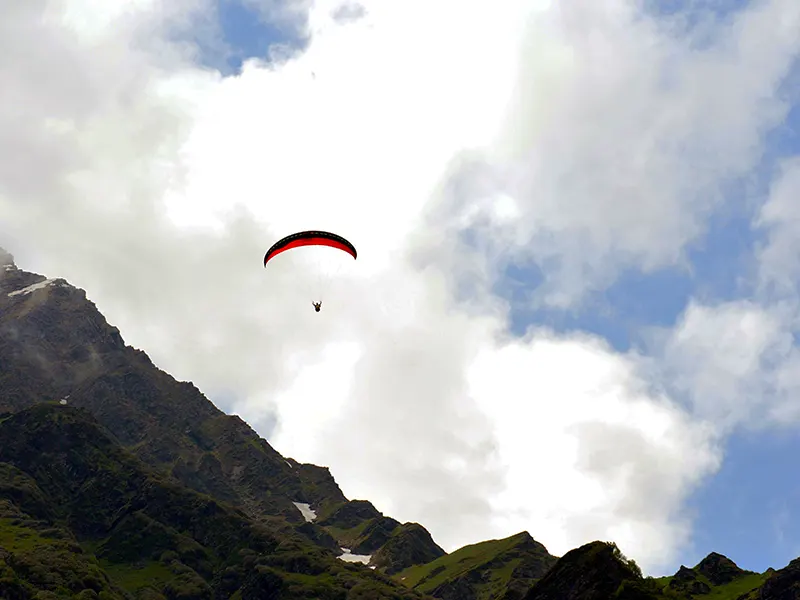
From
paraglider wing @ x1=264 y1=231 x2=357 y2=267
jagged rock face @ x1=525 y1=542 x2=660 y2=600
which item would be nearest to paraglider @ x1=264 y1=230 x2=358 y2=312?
paraglider wing @ x1=264 y1=231 x2=357 y2=267

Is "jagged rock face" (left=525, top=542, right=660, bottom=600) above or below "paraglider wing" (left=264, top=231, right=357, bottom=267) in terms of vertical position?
below

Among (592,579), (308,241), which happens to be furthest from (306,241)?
(592,579)

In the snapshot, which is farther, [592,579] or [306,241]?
[306,241]

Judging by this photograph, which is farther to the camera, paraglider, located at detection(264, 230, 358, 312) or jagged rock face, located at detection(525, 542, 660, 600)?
paraglider, located at detection(264, 230, 358, 312)

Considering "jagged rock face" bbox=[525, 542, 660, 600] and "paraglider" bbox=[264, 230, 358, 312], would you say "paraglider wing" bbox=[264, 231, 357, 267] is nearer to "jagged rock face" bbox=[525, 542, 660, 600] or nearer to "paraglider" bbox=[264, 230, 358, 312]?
"paraglider" bbox=[264, 230, 358, 312]

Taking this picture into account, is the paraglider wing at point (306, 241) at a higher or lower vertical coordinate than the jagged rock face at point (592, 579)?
higher

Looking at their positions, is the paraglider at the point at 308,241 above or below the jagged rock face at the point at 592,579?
above

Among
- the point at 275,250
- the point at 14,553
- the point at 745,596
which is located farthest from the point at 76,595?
the point at 745,596

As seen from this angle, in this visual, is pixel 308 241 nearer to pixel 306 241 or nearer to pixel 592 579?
pixel 306 241

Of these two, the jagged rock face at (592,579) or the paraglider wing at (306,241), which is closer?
the jagged rock face at (592,579)

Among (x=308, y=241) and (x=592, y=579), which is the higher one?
(x=308, y=241)

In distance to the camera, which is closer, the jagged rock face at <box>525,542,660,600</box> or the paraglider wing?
the jagged rock face at <box>525,542,660,600</box>

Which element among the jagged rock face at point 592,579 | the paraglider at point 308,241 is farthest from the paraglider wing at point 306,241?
the jagged rock face at point 592,579

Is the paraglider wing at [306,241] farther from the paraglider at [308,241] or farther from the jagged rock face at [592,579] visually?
the jagged rock face at [592,579]
